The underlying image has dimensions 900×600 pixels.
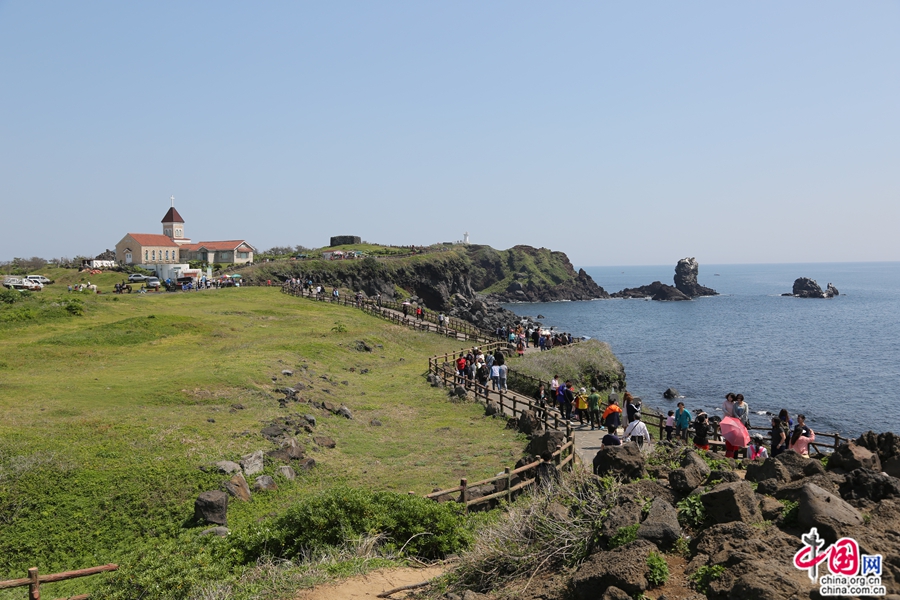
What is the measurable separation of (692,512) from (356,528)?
7021 millimetres

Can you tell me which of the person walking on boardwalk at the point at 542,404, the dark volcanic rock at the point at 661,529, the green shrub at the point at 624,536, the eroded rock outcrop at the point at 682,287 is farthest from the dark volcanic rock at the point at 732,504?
the eroded rock outcrop at the point at 682,287

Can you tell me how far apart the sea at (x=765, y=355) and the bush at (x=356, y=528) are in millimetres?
34672

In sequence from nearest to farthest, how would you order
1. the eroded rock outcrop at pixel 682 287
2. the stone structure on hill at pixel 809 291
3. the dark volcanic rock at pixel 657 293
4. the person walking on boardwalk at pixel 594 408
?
the person walking on boardwalk at pixel 594 408, the dark volcanic rock at pixel 657 293, the stone structure on hill at pixel 809 291, the eroded rock outcrop at pixel 682 287

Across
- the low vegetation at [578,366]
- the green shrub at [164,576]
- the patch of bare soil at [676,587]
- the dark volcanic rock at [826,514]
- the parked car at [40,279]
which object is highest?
the parked car at [40,279]

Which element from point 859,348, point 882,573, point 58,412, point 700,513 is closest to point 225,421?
point 58,412

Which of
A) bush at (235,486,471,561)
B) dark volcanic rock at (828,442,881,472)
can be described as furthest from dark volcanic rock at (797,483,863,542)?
bush at (235,486,471,561)

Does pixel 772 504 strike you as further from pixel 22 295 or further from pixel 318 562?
pixel 22 295

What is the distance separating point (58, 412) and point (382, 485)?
12.9 m

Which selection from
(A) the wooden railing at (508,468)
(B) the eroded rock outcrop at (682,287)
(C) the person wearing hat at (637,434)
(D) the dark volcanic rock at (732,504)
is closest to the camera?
(D) the dark volcanic rock at (732,504)

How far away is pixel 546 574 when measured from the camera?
30.3 feet

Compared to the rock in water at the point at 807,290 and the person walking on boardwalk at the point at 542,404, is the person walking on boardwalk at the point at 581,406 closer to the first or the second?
the person walking on boardwalk at the point at 542,404

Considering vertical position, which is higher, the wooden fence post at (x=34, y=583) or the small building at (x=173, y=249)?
the small building at (x=173, y=249)

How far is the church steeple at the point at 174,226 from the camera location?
3799 inches

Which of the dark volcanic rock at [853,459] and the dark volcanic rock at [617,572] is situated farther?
the dark volcanic rock at [853,459]
